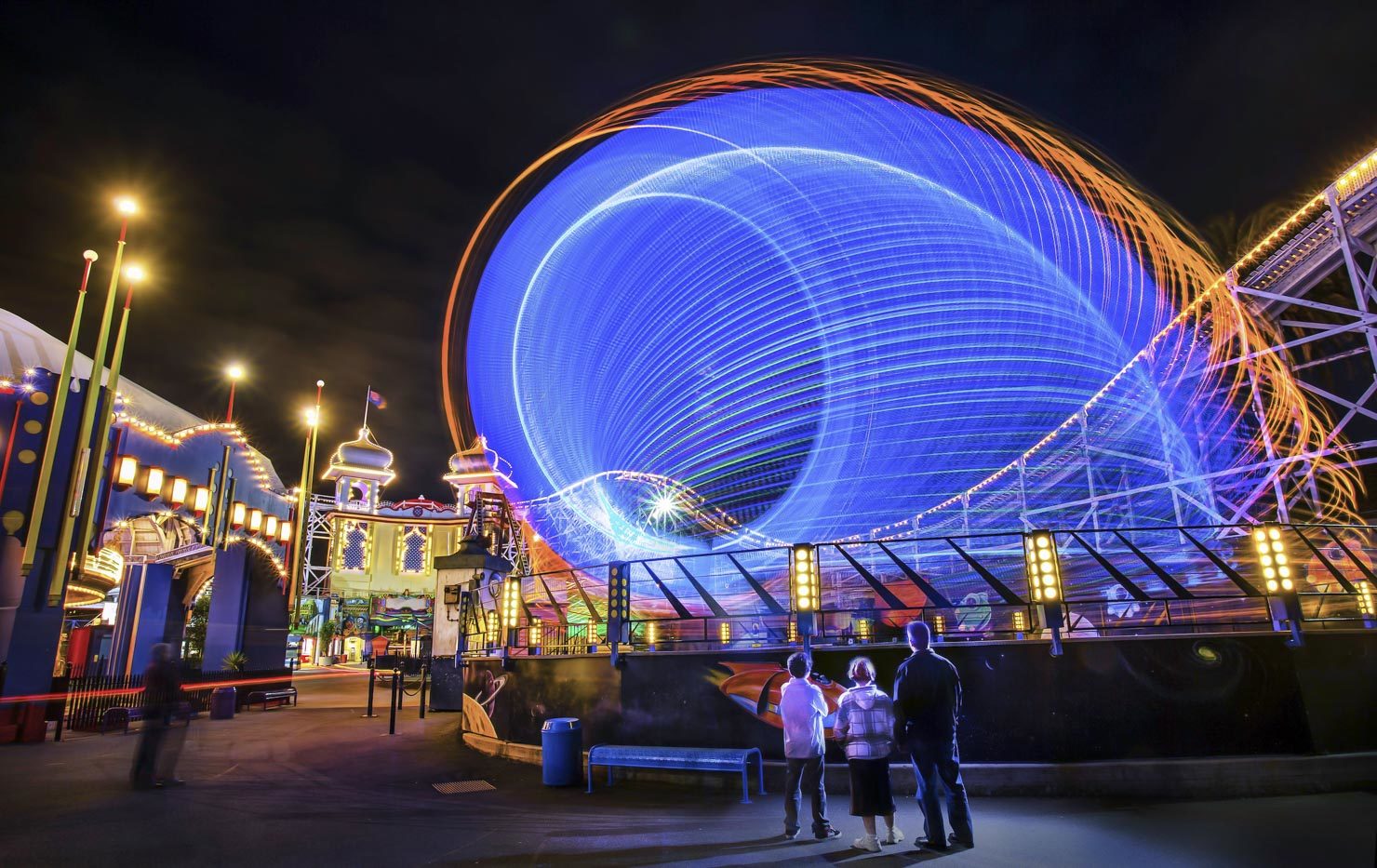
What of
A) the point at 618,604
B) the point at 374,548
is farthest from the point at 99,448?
the point at 374,548

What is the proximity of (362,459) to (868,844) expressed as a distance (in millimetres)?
84368

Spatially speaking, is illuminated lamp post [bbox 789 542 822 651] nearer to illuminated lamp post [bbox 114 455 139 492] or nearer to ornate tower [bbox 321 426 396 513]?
illuminated lamp post [bbox 114 455 139 492]

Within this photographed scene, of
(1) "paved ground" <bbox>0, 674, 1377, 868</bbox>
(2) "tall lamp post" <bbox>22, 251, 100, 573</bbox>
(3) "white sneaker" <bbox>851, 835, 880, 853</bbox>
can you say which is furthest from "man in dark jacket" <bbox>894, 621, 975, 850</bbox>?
(2) "tall lamp post" <bbox>22, 251, 100, 573</bbox>

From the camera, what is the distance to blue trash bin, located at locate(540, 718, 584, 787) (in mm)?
11789

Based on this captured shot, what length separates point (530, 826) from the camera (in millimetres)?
8992

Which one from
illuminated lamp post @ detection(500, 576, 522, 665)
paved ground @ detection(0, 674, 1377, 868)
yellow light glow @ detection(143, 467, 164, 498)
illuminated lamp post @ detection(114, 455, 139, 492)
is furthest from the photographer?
yellow light glow @ detection(143, 467, 164, 498)

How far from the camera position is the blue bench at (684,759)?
10727mm

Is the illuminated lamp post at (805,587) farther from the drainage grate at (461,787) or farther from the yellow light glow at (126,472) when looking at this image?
the yellow light glow at (126,472)

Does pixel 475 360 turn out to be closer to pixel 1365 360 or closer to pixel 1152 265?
pixel 1152 265

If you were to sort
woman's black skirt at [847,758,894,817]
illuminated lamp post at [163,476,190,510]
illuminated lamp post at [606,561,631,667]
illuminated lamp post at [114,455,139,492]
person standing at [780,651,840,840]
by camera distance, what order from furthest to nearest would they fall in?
1. illuminated lamp post at [163,476,190,510]
2. illuminated lamp post at [114,455,139,492]
3. illuminated lamp post at [606,561,631,667]
4. person standing at [780,651,840,840]
5. woman's black skirt at [847,758,894,817]

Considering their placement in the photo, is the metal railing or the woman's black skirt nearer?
the woman's black skirt

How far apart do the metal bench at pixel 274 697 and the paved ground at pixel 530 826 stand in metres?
15.1

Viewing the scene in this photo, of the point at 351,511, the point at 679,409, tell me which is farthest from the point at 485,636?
the point at 351,511

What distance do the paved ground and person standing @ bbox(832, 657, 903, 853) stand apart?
0.35 meters
